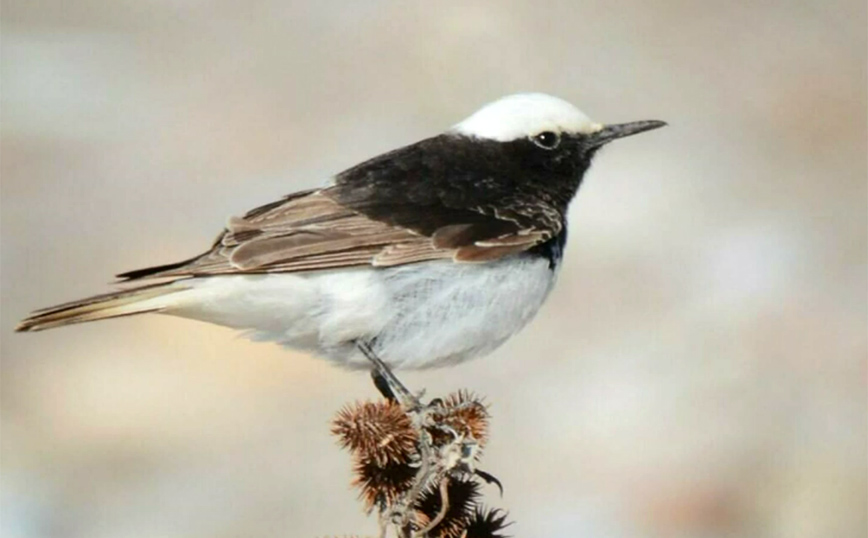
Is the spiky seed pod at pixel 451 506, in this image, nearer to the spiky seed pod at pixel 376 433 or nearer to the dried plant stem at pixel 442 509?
the dried plant stem at pixel 442 509

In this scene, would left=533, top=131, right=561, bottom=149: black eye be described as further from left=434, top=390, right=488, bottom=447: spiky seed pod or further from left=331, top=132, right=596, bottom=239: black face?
left=434, top=390, right=488, bottom=447: spiky seed pod

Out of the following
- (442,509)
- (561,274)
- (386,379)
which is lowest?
(442,509)

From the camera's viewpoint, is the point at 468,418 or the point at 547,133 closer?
the point at 468,418

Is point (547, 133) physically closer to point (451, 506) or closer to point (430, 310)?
point (430, 310)

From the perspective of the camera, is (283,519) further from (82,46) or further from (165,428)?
(82,46)

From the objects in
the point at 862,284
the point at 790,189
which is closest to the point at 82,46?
the point at 790,189

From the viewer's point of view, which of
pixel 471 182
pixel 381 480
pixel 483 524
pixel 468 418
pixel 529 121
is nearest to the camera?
pixel 483 524

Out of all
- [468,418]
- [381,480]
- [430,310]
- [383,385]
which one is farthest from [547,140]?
[381,480]
